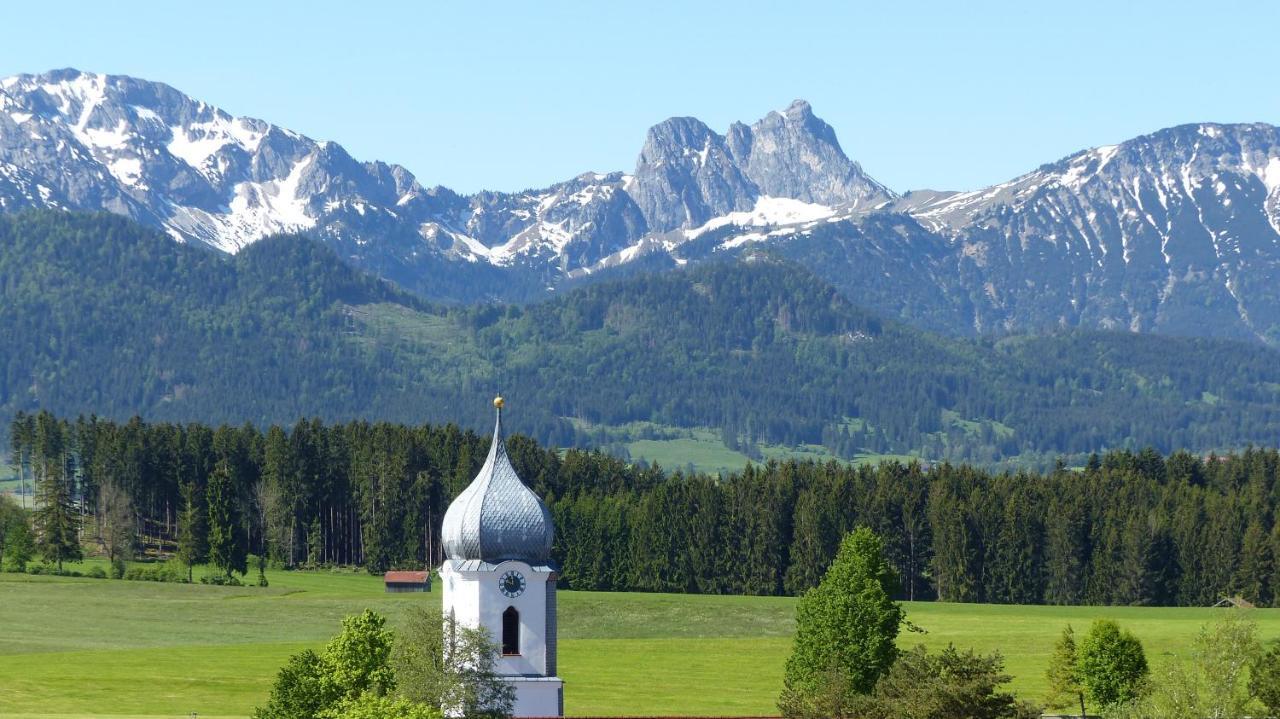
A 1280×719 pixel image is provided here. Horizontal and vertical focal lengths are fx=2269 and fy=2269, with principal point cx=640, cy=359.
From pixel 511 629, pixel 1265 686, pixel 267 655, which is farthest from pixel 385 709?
pixel 267 655

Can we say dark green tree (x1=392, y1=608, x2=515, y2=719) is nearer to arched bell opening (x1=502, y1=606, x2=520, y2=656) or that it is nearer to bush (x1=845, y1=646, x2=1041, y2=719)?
arched bell opening (x1=502, y1=606, x2=520, y2=656)

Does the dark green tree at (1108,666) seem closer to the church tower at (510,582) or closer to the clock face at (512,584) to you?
the church tower at (510,582)

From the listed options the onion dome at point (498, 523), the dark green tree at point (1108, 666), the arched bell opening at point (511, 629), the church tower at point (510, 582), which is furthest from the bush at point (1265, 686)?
the arched bell opening at point (511, 629)

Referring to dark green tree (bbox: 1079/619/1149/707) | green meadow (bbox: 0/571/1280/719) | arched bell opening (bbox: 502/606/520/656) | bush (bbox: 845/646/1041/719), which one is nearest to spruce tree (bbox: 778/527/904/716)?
green meadow (bbox: 0/571/1280/719)

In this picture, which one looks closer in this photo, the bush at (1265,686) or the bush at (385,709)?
the bush at (385,709)

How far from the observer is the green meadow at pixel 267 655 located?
447ft

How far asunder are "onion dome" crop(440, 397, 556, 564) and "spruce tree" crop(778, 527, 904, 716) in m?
32.1

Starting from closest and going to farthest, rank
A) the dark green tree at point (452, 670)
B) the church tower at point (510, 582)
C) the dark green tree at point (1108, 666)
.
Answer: the dark green tree at point (452, 670) → the church tower at point (510, 582) → the dark green tree at point (1108, 666)

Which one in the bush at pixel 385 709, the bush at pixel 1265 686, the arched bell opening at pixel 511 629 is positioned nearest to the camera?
the bush at pixel 385 709

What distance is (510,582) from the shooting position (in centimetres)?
9638

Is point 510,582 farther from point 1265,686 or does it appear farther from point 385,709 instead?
point 1265,686

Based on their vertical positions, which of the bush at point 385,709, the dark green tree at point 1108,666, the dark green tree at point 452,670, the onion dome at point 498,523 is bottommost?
the dark green tree at point 1108,666

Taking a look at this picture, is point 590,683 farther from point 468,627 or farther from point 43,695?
point 468,627

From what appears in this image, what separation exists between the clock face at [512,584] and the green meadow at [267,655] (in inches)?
1403
